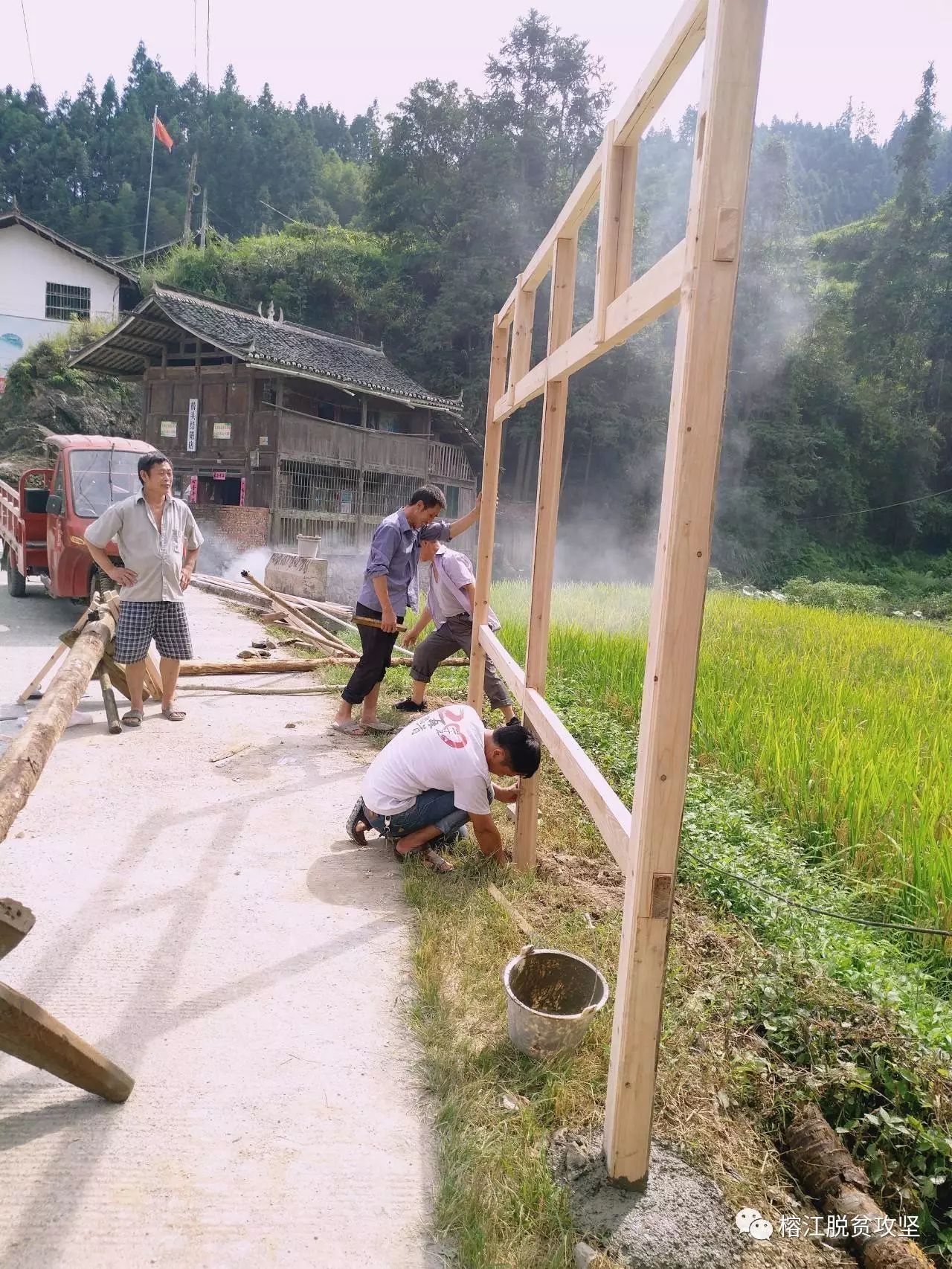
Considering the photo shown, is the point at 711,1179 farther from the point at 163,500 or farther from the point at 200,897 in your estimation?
the point at 163,500

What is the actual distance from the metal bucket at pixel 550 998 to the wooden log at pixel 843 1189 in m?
0.67

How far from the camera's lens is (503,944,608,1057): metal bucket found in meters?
2.70

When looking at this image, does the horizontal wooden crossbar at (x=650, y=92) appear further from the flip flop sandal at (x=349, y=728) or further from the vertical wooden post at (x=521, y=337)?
the flip flop sandal at (x=349, y=728)

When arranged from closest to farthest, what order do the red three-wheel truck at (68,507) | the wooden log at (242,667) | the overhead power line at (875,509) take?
the wooden log at (242,667)
the red three-wheel truck at (68,507)
the overhead power line at (875,509)

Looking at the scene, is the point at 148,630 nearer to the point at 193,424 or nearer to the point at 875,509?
the point at 193,424

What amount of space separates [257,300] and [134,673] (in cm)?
2999

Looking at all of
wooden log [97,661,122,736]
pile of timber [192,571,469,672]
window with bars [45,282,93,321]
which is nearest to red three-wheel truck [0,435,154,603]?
pile of timber [192,571,469,672]

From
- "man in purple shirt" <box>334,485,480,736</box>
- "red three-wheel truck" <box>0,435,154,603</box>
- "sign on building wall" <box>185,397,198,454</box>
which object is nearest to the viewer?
Result: "man in purple shirt" <box>334,485,480,736</box>

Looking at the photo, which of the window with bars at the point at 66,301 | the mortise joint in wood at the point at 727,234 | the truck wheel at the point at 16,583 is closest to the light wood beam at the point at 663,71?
the mortise joint in wood at the point at 727,234

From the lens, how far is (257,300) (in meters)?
32.8

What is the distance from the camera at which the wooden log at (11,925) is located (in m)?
2.08

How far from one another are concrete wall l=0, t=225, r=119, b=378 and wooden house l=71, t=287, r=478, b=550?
910 cm

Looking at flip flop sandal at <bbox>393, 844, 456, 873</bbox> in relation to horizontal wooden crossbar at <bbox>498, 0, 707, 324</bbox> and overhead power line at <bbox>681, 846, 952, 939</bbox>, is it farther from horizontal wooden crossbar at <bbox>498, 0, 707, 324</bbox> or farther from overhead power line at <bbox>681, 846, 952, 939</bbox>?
horizontal wooden crossbar at <bbox>498, 0, 707, 324</bbox>

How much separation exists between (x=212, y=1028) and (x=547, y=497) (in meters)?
2.39
